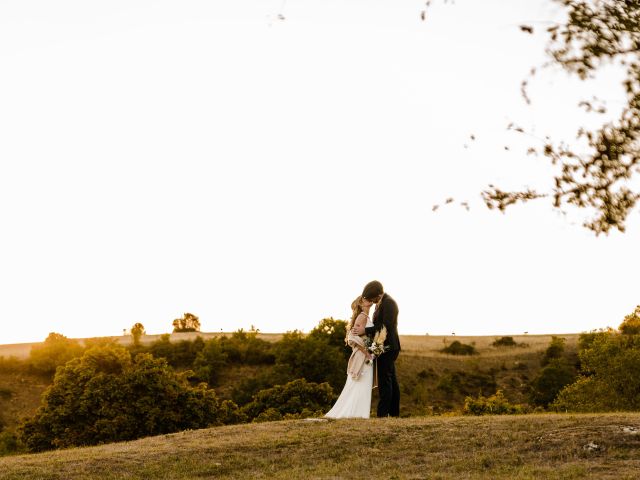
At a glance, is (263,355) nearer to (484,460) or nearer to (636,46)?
(484,460)

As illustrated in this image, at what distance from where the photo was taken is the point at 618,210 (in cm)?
1027

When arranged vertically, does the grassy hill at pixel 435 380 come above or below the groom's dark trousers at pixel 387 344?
below

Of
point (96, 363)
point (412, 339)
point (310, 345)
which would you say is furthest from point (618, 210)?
point (412, 339)

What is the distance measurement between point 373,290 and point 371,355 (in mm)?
1640

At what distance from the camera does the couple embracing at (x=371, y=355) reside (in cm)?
1862

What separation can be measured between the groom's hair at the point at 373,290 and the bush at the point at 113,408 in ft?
44.9

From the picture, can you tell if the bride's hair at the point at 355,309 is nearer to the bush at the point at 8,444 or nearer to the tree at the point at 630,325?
the bush at the point at 8,444

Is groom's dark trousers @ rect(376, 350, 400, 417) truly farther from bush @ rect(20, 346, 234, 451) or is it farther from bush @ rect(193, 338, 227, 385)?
bush @ rect(193, 338, 227, 385)

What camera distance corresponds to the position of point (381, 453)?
49.1 ft

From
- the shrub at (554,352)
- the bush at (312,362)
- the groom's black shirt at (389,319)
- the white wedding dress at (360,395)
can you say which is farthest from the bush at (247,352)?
the groom's black shirt at (389,319)

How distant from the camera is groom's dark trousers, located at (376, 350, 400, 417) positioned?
1862cm

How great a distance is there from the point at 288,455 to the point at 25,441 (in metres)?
18.0

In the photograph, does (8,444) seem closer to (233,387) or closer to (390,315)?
(233,387)

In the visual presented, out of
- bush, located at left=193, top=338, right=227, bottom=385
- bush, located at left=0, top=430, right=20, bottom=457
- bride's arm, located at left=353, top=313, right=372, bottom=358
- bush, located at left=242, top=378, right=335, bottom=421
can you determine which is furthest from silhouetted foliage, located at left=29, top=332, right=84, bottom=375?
bride's arm, located at left=353, top=313, right=372, bottom=358
